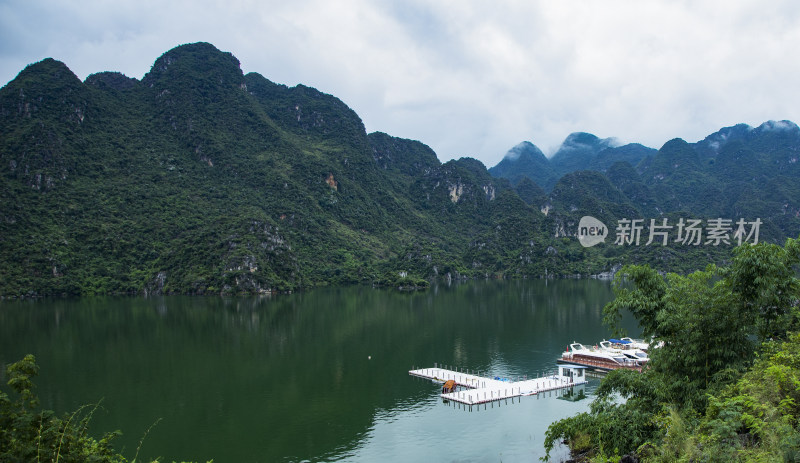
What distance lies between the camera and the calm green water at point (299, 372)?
23.8 meters

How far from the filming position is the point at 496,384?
31750mm

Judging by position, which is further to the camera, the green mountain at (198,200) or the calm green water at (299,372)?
the green mountain at (198,200)

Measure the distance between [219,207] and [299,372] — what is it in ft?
344

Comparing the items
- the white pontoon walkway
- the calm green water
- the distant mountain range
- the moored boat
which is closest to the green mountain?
the distant mountain range

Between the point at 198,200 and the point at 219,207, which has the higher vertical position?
the point at 198,200

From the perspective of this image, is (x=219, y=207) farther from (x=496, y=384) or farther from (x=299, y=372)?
(x=496, y=384)

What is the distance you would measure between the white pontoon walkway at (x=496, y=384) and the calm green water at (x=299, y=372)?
808 mm

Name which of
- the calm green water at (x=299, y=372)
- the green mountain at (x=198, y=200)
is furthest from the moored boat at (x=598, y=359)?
the green mountain at (x=198, y=200)

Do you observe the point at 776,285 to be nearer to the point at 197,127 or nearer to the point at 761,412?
the point at 761,412

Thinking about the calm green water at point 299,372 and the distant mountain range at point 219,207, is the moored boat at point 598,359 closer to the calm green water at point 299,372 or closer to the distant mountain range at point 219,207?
the calm green water at point 299,372

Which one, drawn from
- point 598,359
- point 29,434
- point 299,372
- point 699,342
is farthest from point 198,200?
point 699,342

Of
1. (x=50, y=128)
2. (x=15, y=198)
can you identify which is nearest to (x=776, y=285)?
(x=15, y=198)

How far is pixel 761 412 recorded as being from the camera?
10133mm

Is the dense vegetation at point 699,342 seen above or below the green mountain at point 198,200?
below
